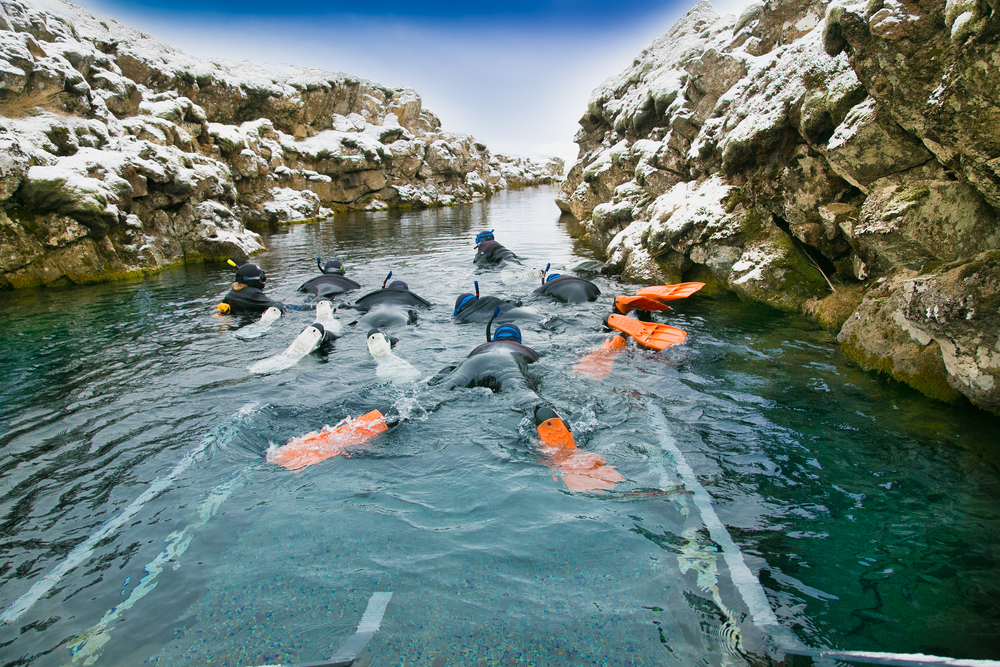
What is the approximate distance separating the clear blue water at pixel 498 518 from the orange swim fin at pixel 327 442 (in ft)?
0.57

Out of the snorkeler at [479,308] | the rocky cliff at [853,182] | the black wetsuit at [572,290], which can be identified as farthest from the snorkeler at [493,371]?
the rocky cliff at [853,182]

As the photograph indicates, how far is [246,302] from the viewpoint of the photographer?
10984mm

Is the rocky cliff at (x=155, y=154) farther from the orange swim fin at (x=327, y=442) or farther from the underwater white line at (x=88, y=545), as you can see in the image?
the orange swim fin at (x=327, y=442)

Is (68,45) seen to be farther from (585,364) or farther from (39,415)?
(585,364)

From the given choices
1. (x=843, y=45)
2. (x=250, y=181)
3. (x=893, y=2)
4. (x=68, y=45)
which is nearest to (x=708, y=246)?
(x=843, y=45)

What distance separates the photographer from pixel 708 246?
1102 centimetres

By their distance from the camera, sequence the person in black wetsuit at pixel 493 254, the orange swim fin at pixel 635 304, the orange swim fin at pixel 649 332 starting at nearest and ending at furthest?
the orange swim fin at pixel 649 332 → the orange swim fin at pixel 635 304 → the person in black wetsuit at pixel 493 254

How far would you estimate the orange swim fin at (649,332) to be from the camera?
7.80 m

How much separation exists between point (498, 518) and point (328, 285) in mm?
10518

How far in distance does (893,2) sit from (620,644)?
6.96 metres

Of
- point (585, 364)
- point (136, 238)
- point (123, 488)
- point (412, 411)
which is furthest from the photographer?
point (136, 238)

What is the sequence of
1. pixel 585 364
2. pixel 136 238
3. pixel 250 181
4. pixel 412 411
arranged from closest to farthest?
pixel 412 411 → pixel 585 364 → pixel 136 238 → pixel 250 181

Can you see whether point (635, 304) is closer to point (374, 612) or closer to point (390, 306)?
point (390, 306)

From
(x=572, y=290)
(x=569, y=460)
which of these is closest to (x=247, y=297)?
(x=572, y=290)
